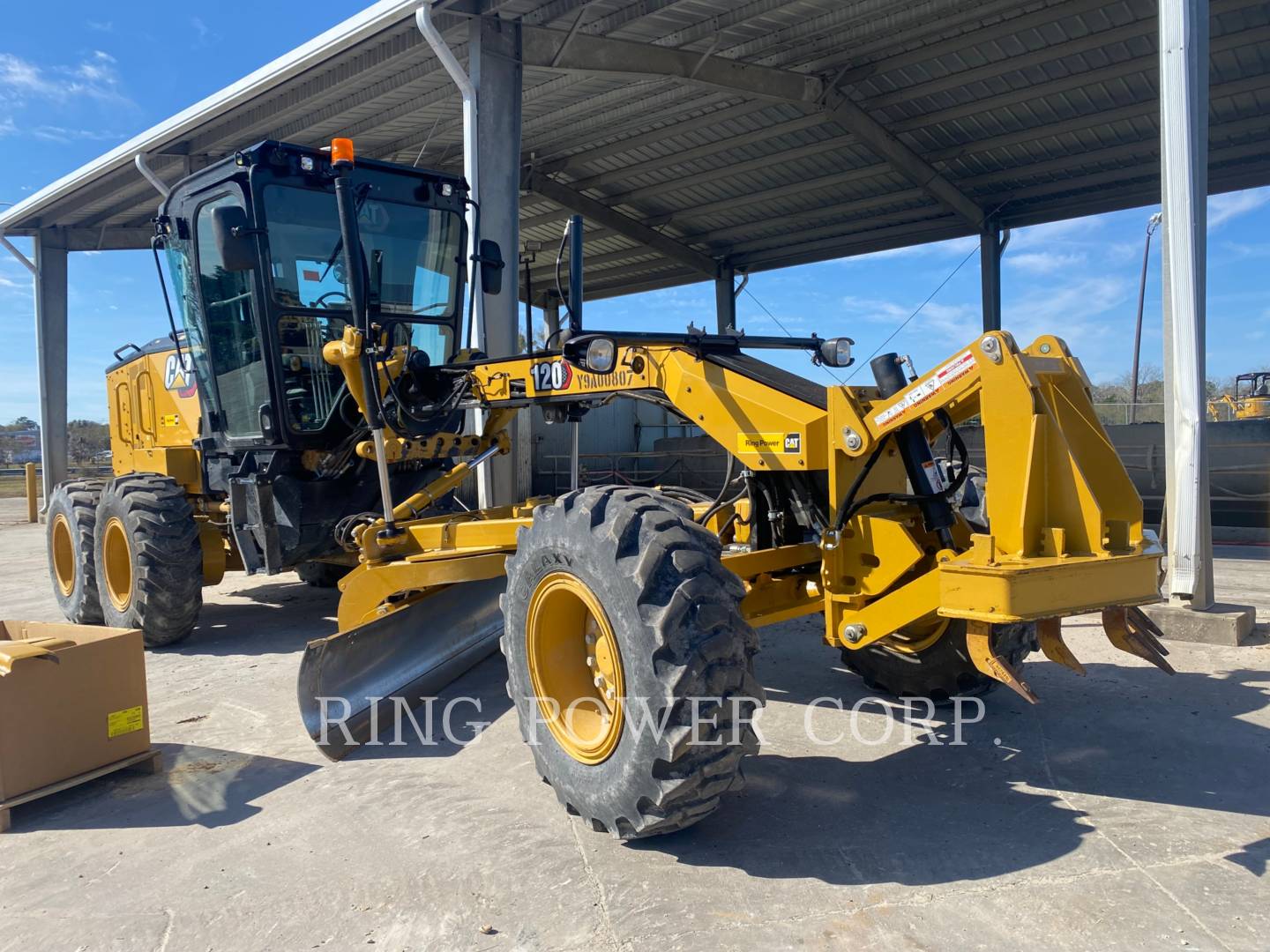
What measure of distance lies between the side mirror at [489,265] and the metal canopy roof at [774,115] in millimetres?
4196

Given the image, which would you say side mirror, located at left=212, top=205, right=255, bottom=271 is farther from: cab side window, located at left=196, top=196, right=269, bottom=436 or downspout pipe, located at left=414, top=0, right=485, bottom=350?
downspout pipe, located at left=414, top=0, right=485, bottom=350

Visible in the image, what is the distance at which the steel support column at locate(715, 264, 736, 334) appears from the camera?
2044 cm

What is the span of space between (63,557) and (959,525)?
7642mm

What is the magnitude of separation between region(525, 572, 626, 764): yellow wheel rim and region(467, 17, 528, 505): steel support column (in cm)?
553

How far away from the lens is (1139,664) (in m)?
5.44

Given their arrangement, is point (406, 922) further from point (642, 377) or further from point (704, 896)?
point (642, 377)

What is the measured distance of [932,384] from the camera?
3.15m

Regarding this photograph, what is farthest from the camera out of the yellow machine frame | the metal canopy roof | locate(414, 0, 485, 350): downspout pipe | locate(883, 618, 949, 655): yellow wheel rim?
the metal canopy roof

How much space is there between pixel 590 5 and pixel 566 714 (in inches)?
324

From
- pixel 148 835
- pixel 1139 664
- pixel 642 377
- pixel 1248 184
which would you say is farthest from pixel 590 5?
pixel 1248 184

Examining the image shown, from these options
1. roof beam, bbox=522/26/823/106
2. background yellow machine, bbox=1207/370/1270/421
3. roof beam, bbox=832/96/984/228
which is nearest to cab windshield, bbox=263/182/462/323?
roof beam, bbox=522/26/823/106

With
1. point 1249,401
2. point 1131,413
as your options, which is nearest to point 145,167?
point 1131,413

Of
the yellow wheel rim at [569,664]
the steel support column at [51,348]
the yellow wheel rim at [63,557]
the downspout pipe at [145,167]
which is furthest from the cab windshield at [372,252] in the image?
the steel support column at [51,348]

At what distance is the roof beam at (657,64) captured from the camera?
9.79 meters
